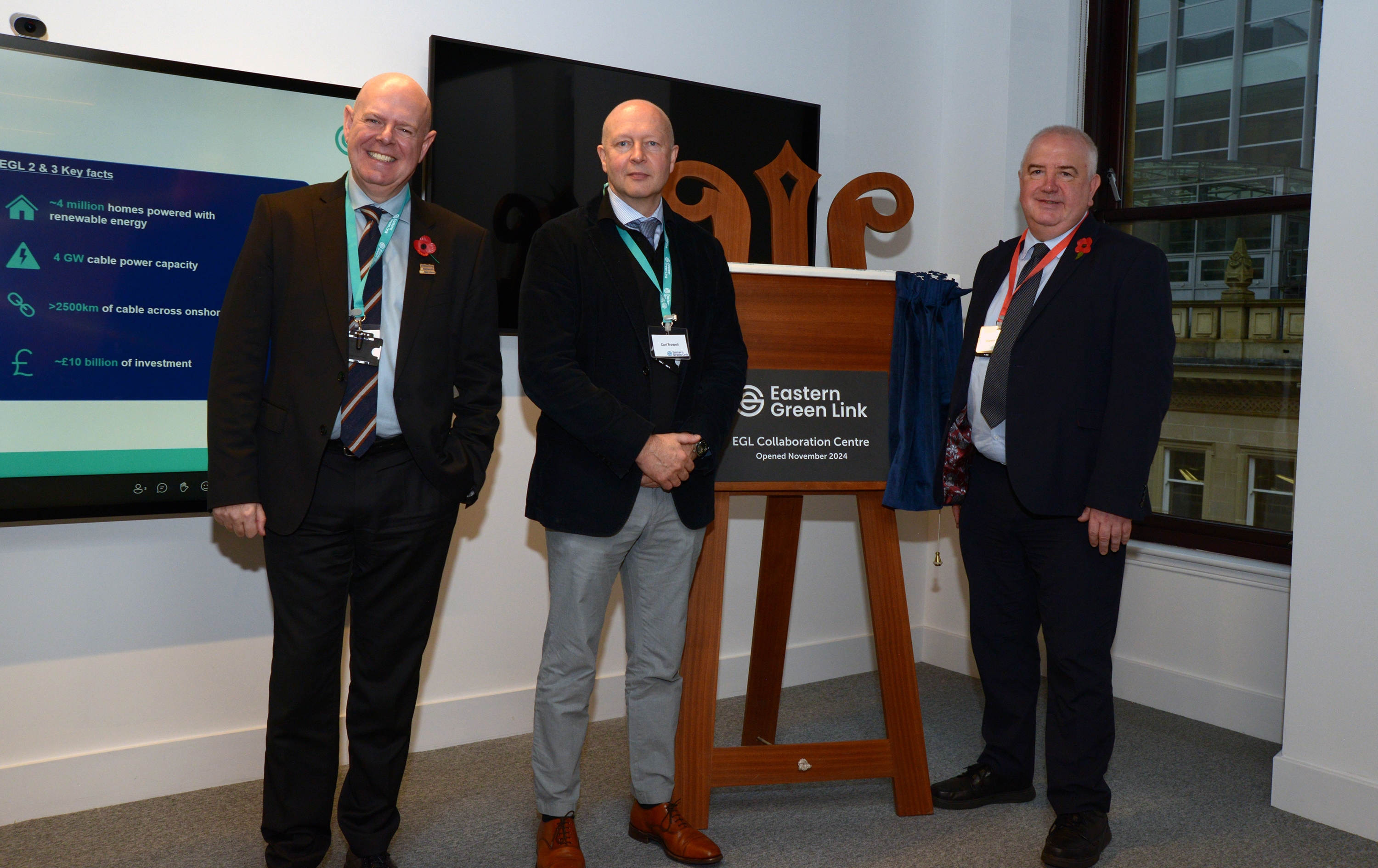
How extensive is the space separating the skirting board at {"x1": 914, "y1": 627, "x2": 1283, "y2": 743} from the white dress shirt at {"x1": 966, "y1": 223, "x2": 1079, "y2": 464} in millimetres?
1092

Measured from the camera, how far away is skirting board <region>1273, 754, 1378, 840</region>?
2.61 metres

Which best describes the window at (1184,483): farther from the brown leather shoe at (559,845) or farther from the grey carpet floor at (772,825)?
the brown leather shoe at (559,845)

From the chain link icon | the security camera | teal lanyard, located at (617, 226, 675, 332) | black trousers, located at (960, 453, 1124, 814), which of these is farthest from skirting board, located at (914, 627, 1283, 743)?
the security camera

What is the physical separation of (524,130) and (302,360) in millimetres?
1236

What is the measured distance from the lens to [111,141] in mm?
2461

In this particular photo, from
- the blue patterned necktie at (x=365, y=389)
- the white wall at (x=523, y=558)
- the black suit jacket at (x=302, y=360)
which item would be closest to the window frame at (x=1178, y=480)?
the white wall at (x=523, y=558)

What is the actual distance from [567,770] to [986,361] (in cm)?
149

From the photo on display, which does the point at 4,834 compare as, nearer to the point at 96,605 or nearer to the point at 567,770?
the point at 96,605

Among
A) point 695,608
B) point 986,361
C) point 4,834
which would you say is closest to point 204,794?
point 4,834

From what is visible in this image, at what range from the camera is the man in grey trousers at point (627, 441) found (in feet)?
7.33

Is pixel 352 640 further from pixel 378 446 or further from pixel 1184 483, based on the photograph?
pixel 1184 483

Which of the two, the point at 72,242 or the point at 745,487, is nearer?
the point at 72,242

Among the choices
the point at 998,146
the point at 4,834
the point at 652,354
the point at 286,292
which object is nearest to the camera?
the point at 286,292

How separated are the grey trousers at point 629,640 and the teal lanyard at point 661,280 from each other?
0.40 metres
